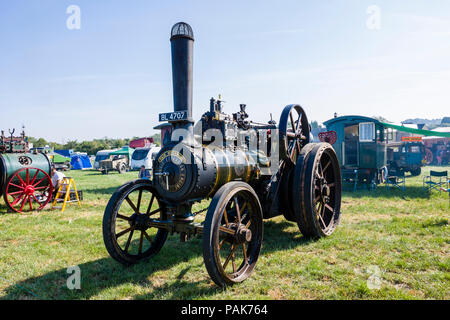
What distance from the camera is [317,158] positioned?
490 centimetres

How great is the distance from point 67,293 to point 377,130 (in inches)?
463

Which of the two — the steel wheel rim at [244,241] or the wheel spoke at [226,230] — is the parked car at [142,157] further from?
the wheel spoke at [226,230]

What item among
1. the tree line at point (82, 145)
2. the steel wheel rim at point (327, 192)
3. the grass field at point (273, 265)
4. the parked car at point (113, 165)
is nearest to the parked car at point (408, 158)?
the grass field at point (273, 265)

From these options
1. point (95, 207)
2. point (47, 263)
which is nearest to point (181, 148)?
point (47, 263)

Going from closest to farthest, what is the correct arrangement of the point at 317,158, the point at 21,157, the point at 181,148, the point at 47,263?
the point at 181,148 → the point at 47,263 → the point at 317,158 → the point at 21,157

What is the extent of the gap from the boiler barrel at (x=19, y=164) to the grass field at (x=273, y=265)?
2154 mm

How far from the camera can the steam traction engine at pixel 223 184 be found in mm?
3598

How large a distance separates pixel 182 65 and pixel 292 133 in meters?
2.45

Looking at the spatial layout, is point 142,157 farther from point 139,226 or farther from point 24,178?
point 139,226

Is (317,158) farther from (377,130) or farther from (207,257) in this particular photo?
(377,130)

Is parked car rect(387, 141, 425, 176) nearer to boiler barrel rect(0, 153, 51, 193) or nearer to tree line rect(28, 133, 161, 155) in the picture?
boiler barrel rect(0, 153, 51, 193)

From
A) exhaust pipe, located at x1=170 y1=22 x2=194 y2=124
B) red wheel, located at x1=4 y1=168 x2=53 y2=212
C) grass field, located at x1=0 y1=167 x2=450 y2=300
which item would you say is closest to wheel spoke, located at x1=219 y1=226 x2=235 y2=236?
grass field, located at x1=0 y1=167 x2=450 y2=300

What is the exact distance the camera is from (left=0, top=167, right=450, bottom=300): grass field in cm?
335

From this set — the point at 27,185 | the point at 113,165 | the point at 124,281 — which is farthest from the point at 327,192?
the point at 113,165
